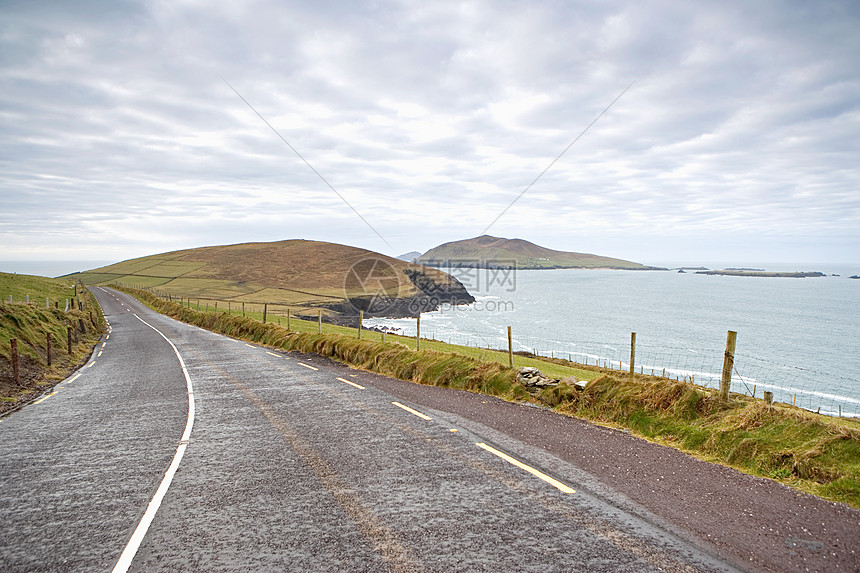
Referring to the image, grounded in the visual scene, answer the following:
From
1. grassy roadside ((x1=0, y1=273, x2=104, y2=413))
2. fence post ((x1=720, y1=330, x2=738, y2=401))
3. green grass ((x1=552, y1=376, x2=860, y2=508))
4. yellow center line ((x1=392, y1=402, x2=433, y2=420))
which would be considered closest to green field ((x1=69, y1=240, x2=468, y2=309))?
grassy roadside ((x1=0, y1=273, x2=104, y2=413))

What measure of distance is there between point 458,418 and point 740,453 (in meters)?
5.33

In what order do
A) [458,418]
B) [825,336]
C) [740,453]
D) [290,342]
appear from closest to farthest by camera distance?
[740,453] < [458,418] < [290,342] < [825,336]

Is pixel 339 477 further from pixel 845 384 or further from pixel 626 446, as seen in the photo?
pixel 845 384

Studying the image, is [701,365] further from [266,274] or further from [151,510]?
[266,274]

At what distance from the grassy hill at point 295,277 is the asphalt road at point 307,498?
8927 cm

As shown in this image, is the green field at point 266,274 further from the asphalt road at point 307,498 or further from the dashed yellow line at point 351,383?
the asphalt road at point 307,498

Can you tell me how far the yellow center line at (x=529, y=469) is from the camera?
636 centimetres

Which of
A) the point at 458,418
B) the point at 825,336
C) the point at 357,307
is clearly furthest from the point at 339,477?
the point at 357,307

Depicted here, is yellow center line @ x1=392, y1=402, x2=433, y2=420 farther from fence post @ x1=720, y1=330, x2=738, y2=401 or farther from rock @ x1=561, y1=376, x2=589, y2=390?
fence post @ x1=720, y1=330, x2=738, y2=401

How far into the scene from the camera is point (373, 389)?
46.5 ft

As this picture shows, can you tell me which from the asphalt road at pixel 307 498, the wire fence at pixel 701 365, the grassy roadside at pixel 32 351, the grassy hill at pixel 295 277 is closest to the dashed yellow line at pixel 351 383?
the asphalt road at pixel 307 498

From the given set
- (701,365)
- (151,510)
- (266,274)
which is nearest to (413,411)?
(151,510)

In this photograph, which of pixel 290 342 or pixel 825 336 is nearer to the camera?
pixel 290 342

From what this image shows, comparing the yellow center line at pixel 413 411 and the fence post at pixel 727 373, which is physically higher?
the fence post at pixel 727 373
